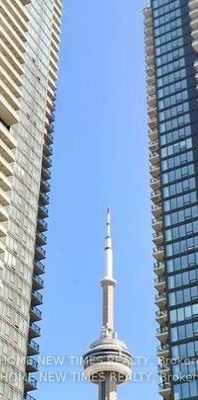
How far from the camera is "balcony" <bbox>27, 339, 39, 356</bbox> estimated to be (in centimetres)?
8650

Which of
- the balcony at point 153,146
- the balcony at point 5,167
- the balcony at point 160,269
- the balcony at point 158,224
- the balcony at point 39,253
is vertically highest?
the balcony at point 153,146

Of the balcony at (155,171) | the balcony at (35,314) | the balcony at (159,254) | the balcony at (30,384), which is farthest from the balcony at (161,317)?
the balcony at (30,384)

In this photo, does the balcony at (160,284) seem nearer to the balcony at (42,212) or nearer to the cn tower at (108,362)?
the balcony at (42,212)

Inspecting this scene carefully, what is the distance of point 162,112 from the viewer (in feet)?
414

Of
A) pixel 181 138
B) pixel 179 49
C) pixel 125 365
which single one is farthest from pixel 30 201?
pixel 125 365

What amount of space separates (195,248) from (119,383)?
59.4 meters

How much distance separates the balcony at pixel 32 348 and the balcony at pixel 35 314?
2.78 m

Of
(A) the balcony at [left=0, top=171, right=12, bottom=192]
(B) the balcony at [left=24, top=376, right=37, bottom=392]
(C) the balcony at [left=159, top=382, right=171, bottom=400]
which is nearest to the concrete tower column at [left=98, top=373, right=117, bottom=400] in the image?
(C) the balcony at [left=159, top=382, right=171, bottom=400]

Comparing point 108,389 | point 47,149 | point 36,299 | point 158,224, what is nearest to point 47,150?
point 47,149

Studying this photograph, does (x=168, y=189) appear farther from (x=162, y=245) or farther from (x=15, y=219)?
(x=15, y=219)

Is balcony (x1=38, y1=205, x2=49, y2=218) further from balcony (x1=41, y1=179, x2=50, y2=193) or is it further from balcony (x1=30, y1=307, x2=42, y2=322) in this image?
balcony (x1=30, y1=307, x2=42, y2=322)

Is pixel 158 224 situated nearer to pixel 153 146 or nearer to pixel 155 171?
pixel 155 171

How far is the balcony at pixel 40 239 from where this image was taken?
97312 millimetres

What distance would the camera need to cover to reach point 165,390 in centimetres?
9812
